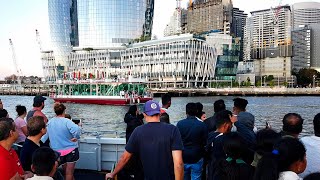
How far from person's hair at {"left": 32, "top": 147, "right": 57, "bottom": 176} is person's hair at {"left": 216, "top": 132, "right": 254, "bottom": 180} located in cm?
177

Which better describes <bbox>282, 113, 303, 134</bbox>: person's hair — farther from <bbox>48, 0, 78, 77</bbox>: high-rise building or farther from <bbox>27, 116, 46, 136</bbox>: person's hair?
<bbox>48, 0, 78, 77</bbox>: high-rise building

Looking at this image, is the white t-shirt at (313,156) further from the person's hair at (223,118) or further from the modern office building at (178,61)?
the modern office building at (178,61)

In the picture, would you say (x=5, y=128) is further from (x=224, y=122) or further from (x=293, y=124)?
(x=293, y=124)

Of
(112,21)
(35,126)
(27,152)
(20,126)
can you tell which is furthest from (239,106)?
(112,21)

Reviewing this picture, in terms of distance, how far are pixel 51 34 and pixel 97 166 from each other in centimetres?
16067

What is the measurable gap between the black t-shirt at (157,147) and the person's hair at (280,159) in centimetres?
137

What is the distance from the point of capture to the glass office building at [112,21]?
147 meters

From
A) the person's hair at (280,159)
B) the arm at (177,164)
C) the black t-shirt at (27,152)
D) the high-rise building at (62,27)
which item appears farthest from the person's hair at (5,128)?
the high-rise building at (62,27)

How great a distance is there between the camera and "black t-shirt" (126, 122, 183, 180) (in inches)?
181

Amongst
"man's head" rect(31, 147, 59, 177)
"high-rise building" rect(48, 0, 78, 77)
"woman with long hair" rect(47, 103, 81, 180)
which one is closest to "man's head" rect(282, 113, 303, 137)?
"man's head" rect(31, 147, 59, 177)

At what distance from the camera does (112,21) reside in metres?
149

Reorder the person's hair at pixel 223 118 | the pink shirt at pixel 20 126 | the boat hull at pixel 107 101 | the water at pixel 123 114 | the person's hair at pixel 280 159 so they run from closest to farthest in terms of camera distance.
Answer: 1. the person's hair at pixel 280 159
2. the person's hair at pixel 223 118
3. the pink shirt at pixel 20 126
4. the water at pixel 123 114
5. the boat hull at pixel 107 101

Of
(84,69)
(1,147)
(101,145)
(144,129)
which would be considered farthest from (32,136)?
(84,69)

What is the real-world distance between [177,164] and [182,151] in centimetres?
19
